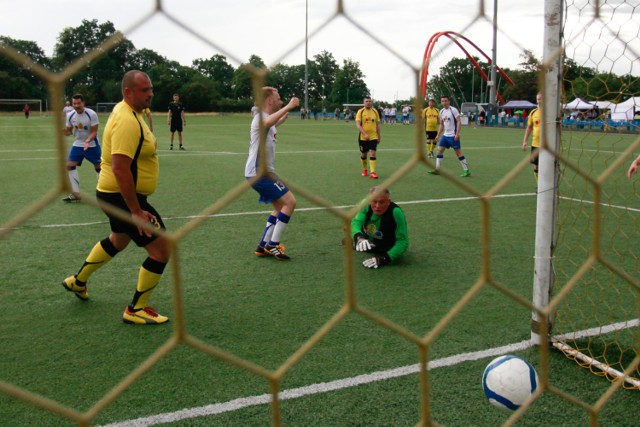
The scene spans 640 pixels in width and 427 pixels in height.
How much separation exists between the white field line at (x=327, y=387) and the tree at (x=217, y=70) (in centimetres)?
175

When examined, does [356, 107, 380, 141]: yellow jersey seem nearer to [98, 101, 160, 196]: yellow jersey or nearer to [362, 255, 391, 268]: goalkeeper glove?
[362, 255, 391, 268]: goalkeeper glove

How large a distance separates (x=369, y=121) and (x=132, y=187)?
8819 mm

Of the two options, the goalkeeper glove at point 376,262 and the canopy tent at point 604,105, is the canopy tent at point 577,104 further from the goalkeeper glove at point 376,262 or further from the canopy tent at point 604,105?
the goalkeeper glove at point 376,262

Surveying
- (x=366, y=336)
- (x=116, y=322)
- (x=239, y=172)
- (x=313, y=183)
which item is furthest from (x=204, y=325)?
(x=239, y=172)

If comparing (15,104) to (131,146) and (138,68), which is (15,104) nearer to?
(138,68)

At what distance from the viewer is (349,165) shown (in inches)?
529

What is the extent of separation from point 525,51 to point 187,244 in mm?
4663

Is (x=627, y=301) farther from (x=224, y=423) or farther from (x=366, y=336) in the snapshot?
(x=224, y=423)

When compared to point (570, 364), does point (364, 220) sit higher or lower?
higher

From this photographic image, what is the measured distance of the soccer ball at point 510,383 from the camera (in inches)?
100

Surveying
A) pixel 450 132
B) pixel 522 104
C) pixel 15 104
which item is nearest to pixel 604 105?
pixel 522 104

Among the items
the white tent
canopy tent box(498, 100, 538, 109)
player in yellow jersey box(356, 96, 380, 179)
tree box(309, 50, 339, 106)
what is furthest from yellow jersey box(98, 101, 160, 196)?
player in yellow jersey box(356, 96, 380, 179)

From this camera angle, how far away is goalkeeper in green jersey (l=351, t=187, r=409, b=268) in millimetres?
5094

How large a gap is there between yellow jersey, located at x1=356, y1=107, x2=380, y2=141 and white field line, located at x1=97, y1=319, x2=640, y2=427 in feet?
26.6
